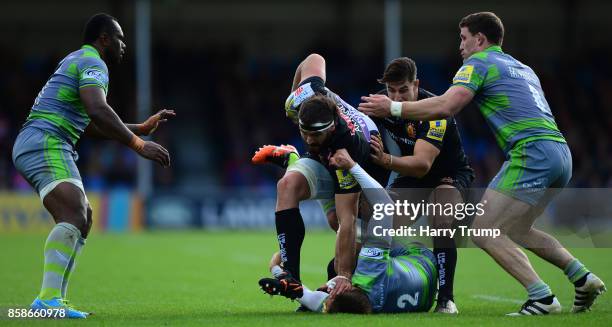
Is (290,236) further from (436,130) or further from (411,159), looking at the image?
(436,130)

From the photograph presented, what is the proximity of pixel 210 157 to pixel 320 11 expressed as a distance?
23.1ft

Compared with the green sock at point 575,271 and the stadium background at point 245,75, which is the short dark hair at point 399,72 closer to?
the green sock at point 575,271

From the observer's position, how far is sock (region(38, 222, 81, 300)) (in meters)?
7.67

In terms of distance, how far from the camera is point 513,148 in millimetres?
8016

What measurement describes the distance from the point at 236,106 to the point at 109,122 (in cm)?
2210

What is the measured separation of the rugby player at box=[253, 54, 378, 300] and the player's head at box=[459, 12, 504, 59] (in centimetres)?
119

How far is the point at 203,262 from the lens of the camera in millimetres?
15305

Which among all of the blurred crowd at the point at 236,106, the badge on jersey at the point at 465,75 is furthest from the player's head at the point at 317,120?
the blurred crowd at the point at 236,106

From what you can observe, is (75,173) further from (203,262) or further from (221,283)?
(203,262)

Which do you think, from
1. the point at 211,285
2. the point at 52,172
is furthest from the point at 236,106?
the point at 52,172

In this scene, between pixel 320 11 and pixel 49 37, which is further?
pixel 320 11

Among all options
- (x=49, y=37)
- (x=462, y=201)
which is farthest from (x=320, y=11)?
(x=462, y=201)

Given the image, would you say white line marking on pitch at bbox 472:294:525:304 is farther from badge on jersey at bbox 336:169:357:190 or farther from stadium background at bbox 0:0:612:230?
stadium background at bbox 0:0:612:230

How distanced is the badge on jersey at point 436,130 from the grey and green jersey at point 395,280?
1110 millimetres
